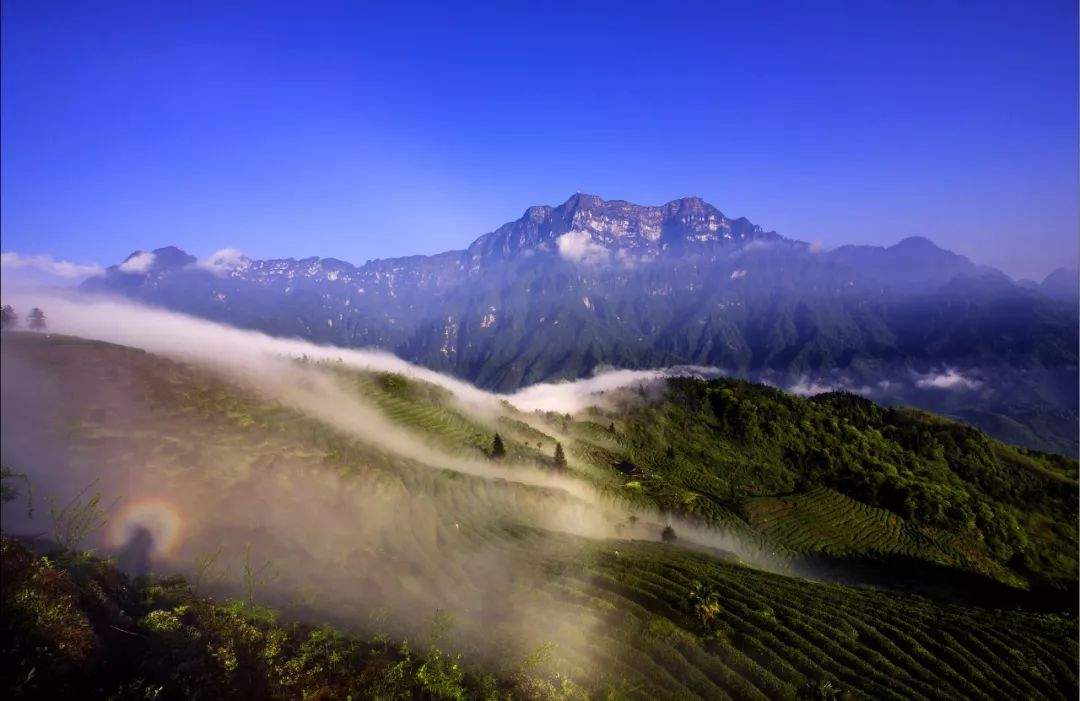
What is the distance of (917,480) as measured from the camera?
132m

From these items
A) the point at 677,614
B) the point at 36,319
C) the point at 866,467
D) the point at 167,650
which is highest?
the point at 36,319

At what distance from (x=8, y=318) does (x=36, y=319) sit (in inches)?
131

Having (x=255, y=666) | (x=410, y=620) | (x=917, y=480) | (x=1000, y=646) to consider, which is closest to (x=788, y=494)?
(x=917, y=480)

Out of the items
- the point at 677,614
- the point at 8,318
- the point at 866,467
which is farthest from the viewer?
the point at 866,467

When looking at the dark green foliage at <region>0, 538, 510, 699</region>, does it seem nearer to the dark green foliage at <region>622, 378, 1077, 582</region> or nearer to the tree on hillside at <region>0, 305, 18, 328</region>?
the tree on hillside at <region>0, 305, 18, 328</region>

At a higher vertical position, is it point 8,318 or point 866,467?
point 8,318

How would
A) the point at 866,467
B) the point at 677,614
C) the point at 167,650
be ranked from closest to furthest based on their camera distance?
the point at 167,650
the point at 677,614
the point at 866,467

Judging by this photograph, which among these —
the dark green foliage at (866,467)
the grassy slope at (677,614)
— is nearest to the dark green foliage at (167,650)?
the grassy slope at (677,614)

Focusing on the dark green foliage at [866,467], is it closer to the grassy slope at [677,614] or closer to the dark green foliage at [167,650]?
the grassy slope at [677,614]

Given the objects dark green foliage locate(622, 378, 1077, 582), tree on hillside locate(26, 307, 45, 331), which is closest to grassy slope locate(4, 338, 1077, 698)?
tree on hillside locate(26, 307, 45, 331)

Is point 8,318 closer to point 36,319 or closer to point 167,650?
point 36,319

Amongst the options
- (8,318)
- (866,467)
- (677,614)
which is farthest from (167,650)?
(866,467)

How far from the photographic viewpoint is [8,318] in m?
49.5

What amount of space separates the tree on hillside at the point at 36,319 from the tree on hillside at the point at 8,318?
4.41 feet
